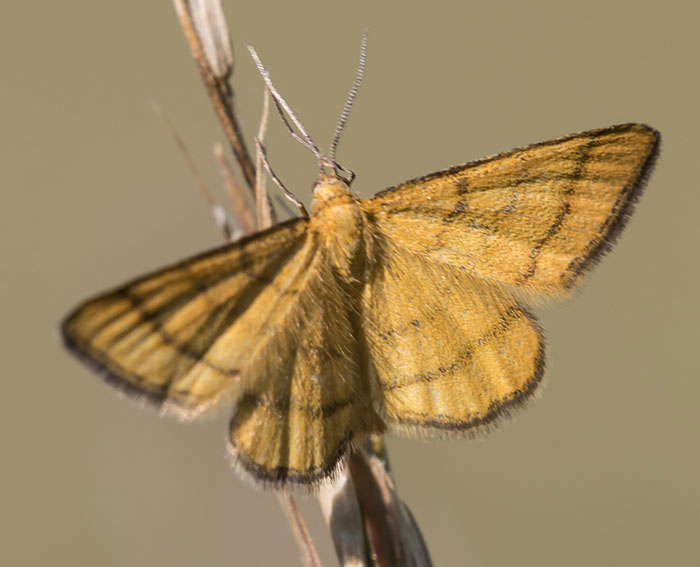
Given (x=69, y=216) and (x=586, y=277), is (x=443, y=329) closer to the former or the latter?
(x=586, y=277)

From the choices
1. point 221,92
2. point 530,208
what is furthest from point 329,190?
point 530,208

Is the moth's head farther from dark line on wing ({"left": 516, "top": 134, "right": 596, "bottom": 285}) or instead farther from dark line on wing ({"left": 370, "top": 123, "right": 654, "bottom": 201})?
dark line on wing ({"left": 516, "top": 134, "right": 596, "bottom": 285})

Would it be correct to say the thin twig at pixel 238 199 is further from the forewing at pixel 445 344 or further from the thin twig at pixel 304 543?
the thin twig at pixel 304 543

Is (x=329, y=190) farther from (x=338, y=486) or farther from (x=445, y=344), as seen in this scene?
(x=338, y=486)

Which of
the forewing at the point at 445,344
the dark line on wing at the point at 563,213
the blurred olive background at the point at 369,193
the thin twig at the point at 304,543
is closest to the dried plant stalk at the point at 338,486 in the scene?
the thin twig at the point at 304,543

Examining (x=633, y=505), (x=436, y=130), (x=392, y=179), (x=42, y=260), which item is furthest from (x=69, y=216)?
(x=633, y=505)

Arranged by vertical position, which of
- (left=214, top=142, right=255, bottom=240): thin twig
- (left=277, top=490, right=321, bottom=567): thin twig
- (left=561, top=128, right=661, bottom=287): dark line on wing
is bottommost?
(left=277, top=490, right=321, bottom=567): thin twig

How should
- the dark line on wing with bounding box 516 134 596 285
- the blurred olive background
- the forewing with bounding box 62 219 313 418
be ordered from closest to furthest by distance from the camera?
1. the forewing with bounding box 62 219 313 418
2. the dark line on wing with bounding box 516 134 596 285
3. the blurred olive background

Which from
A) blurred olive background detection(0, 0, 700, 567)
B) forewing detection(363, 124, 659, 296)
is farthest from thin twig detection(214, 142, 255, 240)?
blurred olive background detection(0, 0, 700, 567)
